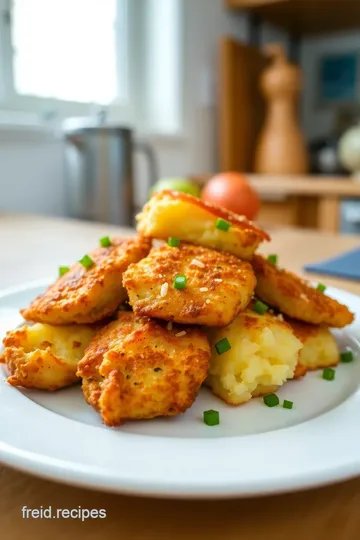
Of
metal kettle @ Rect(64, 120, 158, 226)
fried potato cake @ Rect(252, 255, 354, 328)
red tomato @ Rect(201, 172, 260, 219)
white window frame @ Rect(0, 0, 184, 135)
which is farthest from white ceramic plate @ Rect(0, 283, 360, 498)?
white window frame @ Rect(0, 0, 184, 135)

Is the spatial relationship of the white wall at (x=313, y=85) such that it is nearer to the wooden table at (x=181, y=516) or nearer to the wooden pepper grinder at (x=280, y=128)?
the wooden pepper grinder at (x=280, y=128)

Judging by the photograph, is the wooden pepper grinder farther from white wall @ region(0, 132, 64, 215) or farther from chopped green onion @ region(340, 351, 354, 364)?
chopped green onion @ region(340, 351, 354, 364)

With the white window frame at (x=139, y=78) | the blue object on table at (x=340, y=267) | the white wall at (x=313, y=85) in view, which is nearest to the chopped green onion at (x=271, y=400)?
the blue object on table at (x=340, y=267)

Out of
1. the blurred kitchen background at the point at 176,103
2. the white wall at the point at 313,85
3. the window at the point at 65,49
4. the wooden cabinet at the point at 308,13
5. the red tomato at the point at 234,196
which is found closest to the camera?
the red tomato at the point at 234,196

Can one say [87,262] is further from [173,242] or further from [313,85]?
[313,85]

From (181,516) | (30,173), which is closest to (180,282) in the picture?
(181,516)
